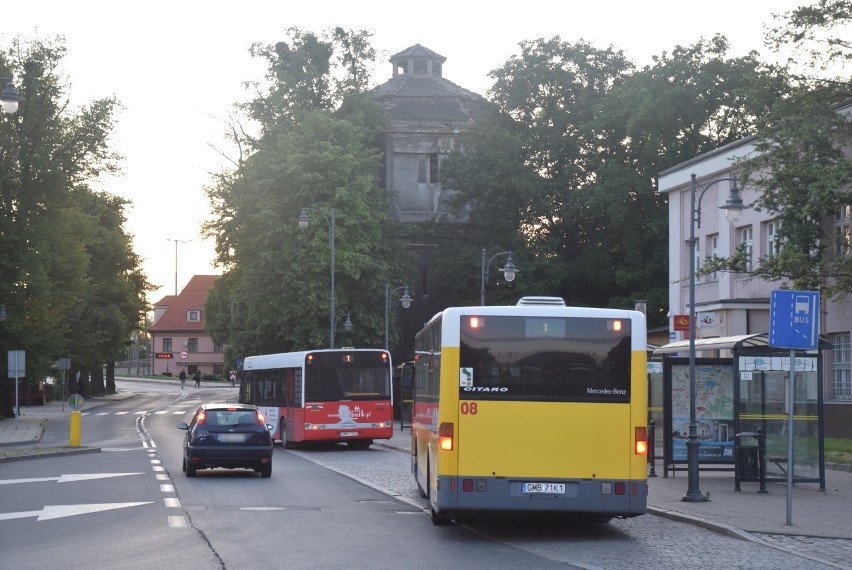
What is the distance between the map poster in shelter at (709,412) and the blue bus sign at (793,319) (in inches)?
304

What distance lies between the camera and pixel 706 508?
1772 centimetres

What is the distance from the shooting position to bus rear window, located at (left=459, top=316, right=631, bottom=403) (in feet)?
47.0

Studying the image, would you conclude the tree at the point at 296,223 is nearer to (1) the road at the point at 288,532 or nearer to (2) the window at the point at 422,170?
(2) the window at the point at 422,170

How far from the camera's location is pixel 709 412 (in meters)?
23.7

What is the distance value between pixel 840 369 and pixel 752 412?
17342 millimetres

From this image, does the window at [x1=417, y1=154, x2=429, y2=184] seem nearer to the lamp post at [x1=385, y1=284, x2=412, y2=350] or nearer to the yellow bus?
the lamp post at [x1=385, y1=284, x2=412, y2=350]

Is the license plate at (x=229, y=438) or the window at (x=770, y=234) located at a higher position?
the window at (x=770, y=234)

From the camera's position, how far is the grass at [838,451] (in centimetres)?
2755

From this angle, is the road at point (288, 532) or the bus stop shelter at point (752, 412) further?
the bus stop shelter at point (752, 412)

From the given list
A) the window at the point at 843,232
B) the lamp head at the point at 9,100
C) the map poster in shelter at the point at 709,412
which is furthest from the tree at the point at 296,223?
the map poster in shelter at the point at 709,412

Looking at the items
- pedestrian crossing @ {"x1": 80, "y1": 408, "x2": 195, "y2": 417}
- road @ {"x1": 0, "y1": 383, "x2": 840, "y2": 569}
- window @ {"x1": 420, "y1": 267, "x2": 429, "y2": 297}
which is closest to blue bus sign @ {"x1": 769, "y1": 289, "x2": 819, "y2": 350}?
road @ {"x1": 0, "y1": 383, "x2": 840, "y2": 569}

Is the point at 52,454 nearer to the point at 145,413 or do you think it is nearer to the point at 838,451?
the point at 838,451

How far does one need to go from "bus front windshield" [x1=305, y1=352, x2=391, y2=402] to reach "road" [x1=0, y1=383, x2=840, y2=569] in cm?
1039

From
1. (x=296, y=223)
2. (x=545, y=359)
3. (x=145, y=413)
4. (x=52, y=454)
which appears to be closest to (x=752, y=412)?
(x=545, y=359)
